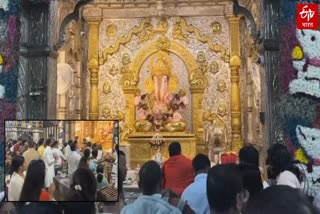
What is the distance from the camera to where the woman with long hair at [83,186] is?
283 cm

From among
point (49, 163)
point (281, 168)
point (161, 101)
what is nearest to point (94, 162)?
point (49, 163)

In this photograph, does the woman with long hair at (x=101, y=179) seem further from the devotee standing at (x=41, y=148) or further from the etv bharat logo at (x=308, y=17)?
the etv bharat logo at (x=308, y=17)

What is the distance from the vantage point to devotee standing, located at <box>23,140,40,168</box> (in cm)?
308

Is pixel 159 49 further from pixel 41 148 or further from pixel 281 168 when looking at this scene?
pixel 41 148

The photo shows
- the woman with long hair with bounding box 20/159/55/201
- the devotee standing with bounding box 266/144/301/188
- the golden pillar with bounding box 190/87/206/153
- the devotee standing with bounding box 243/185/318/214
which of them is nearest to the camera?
the devotee standing with bounding box 243/185/318/214

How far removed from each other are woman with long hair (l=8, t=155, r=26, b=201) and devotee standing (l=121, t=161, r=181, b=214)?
0.81m

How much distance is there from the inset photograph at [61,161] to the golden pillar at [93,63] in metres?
11.5

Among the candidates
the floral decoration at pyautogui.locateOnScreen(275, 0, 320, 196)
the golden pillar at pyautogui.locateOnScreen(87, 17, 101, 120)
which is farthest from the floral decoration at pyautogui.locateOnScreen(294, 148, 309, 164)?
the golden pillar at pyautogui.locateOnScreen(87, 17, 101, 120)

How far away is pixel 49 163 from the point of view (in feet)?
10.0

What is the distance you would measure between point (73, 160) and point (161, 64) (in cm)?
1130

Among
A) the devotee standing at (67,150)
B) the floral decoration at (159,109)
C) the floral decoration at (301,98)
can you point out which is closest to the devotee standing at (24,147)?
the devotee standing at (67,150)

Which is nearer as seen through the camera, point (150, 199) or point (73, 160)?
point (73, 160)

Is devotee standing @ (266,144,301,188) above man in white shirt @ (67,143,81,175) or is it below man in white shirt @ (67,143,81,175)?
below

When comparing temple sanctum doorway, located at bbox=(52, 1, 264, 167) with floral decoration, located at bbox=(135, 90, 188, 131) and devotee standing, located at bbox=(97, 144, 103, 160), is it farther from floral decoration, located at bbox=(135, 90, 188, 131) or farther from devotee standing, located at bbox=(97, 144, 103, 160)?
devotee standing, located at bbox=(97, 144, 103, 160)
